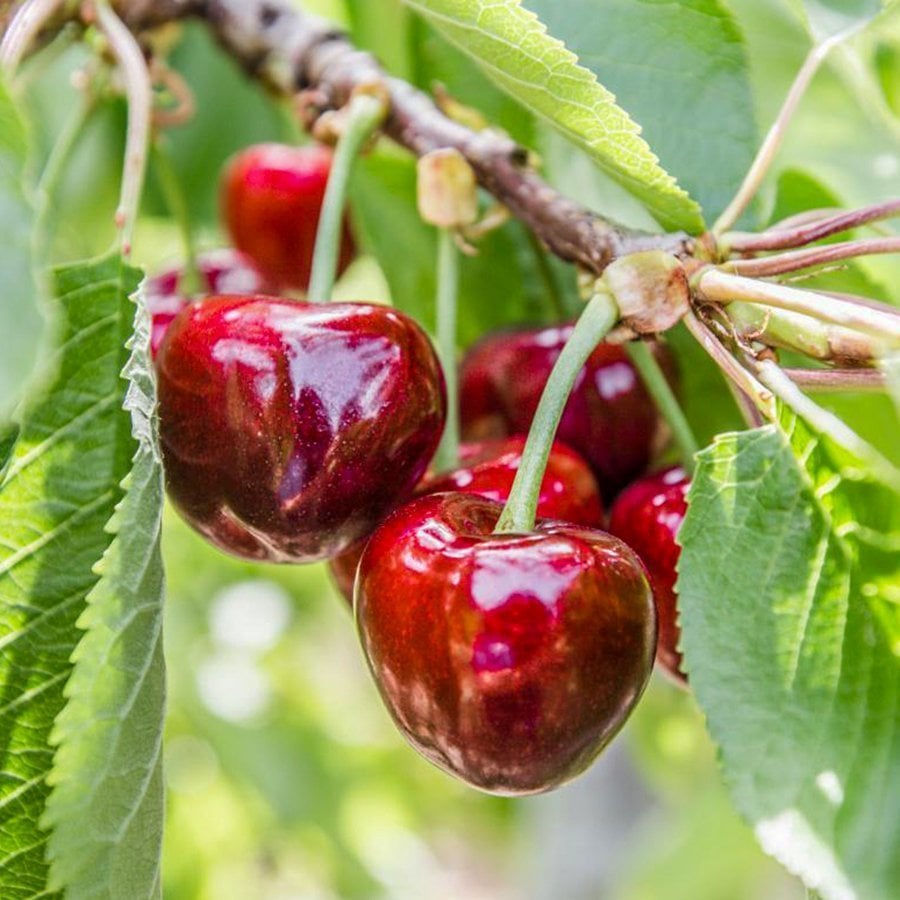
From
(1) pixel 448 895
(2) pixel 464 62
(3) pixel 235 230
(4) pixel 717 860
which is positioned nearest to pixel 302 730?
(4) pixel 717 860

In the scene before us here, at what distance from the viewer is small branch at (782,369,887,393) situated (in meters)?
0.90

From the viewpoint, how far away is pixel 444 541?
873 millimetres

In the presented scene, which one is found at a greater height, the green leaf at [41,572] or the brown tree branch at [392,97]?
the brown tree branch at [392,97]

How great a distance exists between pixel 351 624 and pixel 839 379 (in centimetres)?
234

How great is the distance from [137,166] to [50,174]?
16 cm

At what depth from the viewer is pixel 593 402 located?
4.07 ft

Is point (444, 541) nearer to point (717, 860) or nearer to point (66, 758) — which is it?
point (66, 758)

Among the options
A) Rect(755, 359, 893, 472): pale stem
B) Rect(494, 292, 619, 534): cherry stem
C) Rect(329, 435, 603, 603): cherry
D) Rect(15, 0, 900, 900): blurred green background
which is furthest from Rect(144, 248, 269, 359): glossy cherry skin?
Rect(755, 359, 893, 472): pale stem

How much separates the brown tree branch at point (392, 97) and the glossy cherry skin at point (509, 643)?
0.27 metres

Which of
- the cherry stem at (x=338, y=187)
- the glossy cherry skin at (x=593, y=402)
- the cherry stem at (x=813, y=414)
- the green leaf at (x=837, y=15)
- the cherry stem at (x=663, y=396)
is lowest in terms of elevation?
the glossy cherry skin at (x=593, y=402)

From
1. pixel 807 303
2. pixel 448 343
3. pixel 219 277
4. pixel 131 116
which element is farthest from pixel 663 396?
pixel 219 277

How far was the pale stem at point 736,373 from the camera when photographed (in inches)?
35.6

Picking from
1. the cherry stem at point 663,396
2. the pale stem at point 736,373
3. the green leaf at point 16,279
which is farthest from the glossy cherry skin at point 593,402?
the green leaf at point 16,279

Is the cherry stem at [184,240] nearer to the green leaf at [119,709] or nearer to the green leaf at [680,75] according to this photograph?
the green leaf at [680,75]
